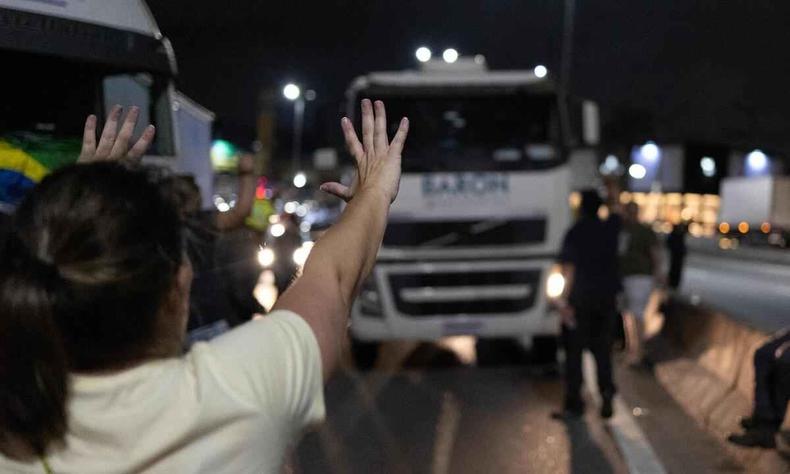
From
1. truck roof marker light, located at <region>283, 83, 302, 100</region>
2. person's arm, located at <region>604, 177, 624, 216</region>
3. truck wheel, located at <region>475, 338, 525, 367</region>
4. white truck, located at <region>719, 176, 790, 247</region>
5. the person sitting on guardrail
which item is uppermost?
truck roof marker light, located at <region>283, 83, 302, 100</region>

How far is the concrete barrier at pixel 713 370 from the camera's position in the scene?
8.06 meters

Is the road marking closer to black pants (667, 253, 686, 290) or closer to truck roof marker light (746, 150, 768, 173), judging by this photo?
black pants (667, 253, 686, 290)

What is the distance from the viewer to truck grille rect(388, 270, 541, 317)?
10.9 meters

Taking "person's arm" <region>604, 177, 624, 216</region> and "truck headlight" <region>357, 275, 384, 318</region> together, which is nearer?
"person's arm" <region>604, 177, 624, 216</region>

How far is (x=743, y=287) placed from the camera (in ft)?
81.6

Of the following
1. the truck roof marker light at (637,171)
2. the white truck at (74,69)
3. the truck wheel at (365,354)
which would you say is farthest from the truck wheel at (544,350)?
the truck roof marker light at (637,171)

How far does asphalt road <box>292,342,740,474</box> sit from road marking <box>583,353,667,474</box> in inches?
1.6

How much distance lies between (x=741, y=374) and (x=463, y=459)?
315cm

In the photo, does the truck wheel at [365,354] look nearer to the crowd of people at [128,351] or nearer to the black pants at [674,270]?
the black pants at [674,270]

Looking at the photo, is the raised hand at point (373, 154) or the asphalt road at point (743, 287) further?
the asphalt road at point (743, 287)

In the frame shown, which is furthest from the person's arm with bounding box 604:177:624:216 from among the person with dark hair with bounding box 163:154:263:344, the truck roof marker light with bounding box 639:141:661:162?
the truck roof marker light with bounding box 639:141:661:162

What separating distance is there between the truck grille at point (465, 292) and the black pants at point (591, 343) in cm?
203

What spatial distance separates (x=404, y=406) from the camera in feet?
30.3

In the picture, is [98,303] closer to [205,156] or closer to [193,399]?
[193,399]
